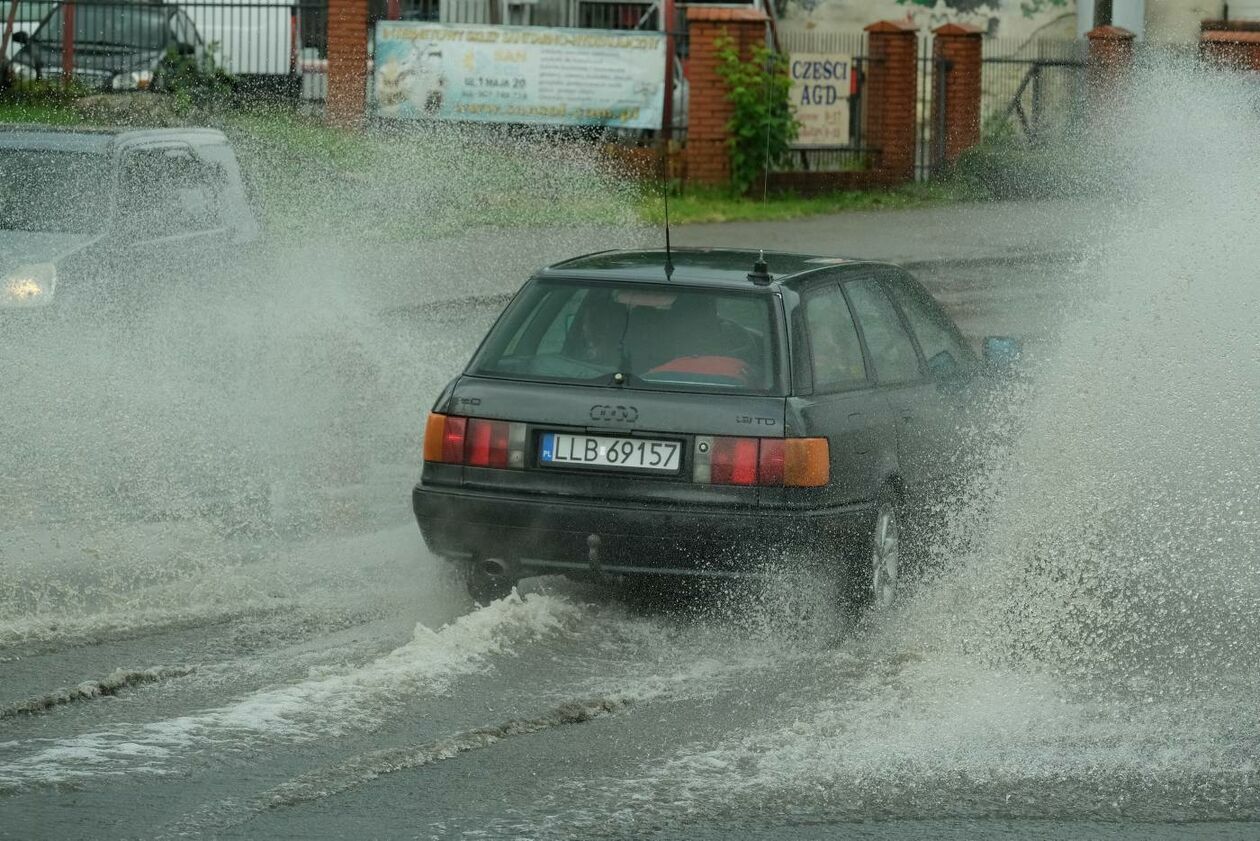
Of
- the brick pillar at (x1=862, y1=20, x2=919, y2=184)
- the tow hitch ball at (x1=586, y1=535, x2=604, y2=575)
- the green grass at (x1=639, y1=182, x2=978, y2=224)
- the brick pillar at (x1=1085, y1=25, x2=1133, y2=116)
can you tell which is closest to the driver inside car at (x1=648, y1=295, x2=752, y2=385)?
the tow hitch ball at (x1=586, y1=535, x2=604, y2=575)

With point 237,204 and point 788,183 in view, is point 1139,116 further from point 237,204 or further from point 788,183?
point 237,204

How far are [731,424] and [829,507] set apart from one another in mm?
441

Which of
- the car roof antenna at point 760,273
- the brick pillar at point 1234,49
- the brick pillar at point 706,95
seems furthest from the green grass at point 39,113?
the car roof antenna at point 760,273

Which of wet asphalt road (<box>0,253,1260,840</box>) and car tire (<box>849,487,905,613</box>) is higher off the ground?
car tire (<box>849,487,905,613</box>)

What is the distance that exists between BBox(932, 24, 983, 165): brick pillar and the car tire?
922 inches

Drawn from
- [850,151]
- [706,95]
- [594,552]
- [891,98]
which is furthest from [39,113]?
[594,552]

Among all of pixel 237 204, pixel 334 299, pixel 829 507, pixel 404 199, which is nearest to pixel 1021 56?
pixel 404 199

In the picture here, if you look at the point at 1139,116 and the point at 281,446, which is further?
the point at 1139,116

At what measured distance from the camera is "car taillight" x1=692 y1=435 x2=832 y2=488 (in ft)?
22.3

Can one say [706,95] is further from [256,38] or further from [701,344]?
[701,344]

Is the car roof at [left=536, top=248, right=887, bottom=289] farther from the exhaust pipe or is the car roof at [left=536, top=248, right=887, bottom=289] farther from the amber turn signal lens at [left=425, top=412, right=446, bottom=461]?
the exhaust pipe

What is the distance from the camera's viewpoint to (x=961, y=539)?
8.07m

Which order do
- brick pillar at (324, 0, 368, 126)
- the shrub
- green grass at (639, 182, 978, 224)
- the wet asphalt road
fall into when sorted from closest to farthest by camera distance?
the wet asphalt road → green grass at (639, 182, 978, 224) → brick pillar at (324, 0, 368, 126) → the shrub

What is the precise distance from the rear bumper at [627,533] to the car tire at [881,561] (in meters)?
0.09
